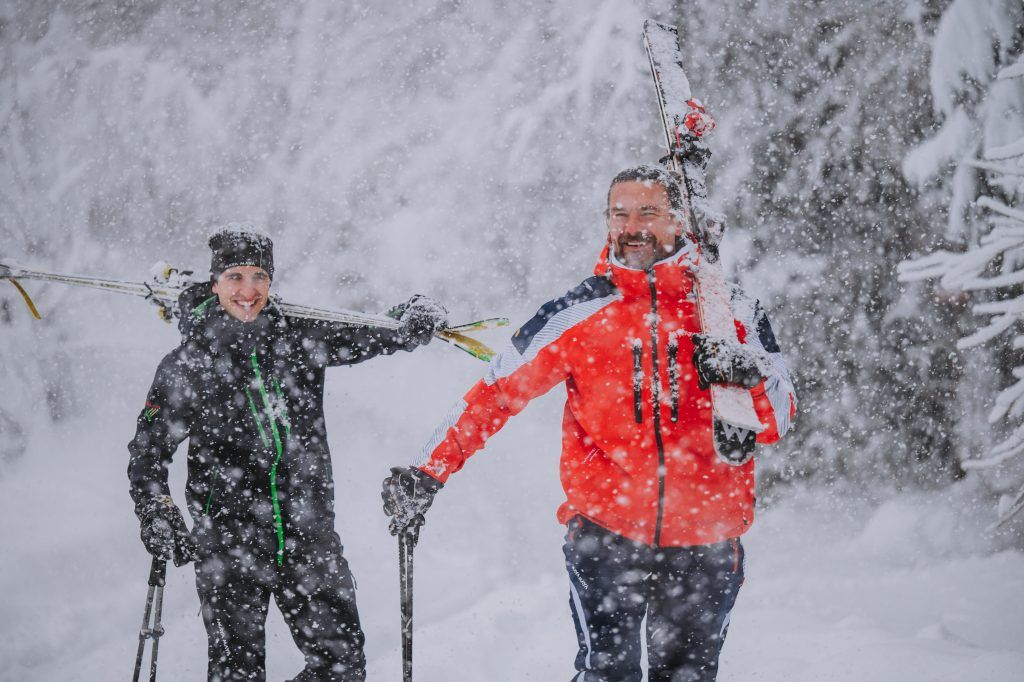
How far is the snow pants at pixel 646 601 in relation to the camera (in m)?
2.40

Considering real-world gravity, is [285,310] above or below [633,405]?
above

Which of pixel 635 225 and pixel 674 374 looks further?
pixel 635 225

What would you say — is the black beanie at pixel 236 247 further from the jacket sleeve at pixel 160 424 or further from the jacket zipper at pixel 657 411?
the jacket zipper at pixel 657 411

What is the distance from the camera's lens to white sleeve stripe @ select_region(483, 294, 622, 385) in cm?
258

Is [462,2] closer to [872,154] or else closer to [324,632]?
[872,154]

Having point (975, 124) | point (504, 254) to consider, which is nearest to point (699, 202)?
point (504, 254)

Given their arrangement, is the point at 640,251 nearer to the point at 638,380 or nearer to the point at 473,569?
the point at 638,380

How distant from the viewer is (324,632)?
2928mm

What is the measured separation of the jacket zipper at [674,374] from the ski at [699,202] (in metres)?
0.12

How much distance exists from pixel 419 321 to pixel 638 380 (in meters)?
1.06

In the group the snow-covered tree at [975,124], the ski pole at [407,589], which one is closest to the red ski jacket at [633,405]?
the ski pole at [407,589]

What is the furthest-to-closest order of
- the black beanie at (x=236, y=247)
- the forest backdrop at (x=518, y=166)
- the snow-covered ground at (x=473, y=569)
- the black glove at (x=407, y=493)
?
1. the forest backdrop at (x=518, y=166)
2. the snow-covered ground at (x=473, y=569)
3. the black beanie at (x=236, y=247)
4. the black glove at (x=407, y=493)

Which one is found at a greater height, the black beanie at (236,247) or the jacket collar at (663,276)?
the black beanie at (236,247)

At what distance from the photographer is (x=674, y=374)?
245 centimetres
